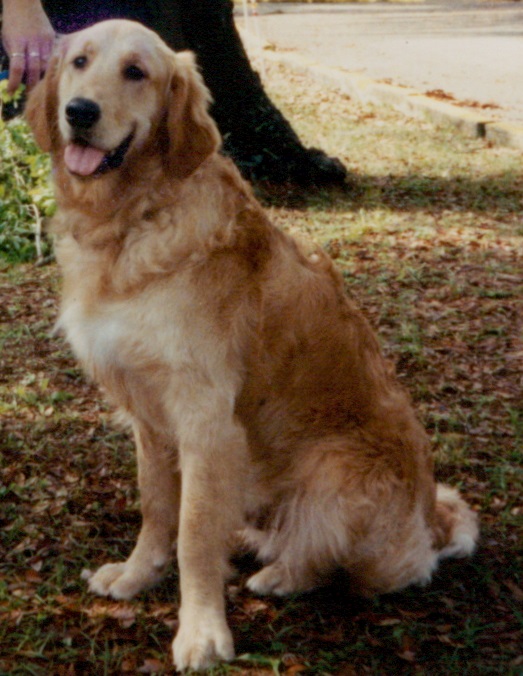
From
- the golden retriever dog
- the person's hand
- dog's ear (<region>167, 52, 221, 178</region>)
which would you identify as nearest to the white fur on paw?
the golden retriever dog

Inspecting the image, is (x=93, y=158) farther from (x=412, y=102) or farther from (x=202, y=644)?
(x=412, y=102)

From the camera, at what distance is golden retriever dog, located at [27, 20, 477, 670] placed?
299 centimetres

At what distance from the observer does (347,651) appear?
3021mm

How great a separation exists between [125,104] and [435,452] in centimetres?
208

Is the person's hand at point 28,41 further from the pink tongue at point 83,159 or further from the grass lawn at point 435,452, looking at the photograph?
the grass lawn at point 435,452

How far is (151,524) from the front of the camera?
3377 mm

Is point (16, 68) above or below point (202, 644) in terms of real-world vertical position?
above

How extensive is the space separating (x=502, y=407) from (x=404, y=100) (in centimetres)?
648

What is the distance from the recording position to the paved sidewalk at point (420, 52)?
1034 cm

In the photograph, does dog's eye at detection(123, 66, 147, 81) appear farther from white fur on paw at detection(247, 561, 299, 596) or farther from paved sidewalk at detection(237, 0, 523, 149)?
paved sidewalk at detection(237, 0, 523, 149)

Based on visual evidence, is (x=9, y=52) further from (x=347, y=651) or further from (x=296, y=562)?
(x=347, y=651)

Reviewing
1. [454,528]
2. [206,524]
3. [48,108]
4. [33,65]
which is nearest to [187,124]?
[48,108]

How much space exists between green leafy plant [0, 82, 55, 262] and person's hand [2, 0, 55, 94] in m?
3.01

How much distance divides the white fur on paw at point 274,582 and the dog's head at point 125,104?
→ 1379 mm
